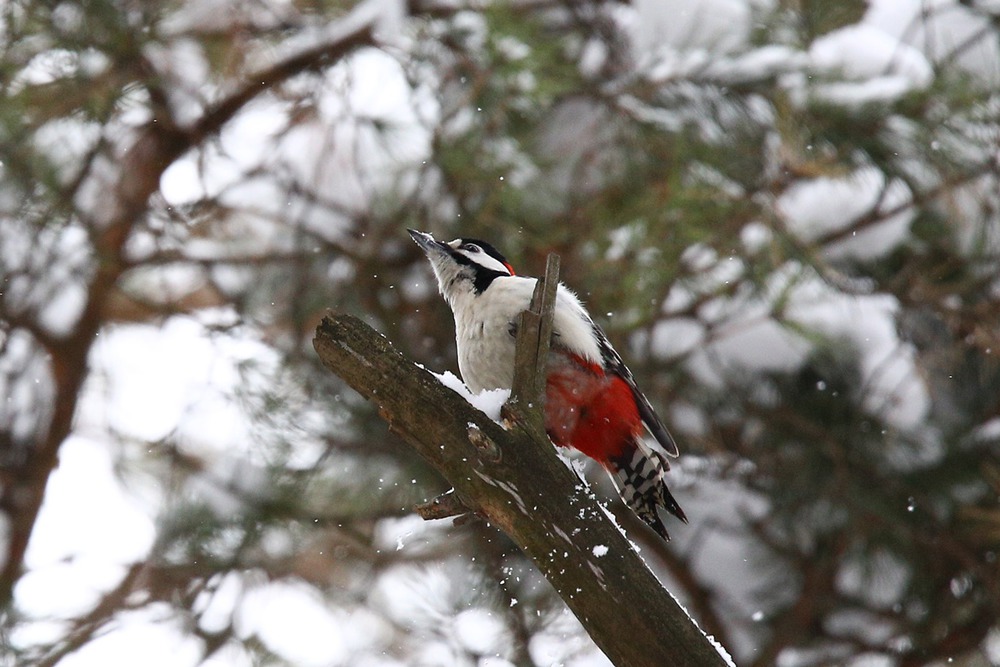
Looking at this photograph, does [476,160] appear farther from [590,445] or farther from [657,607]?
[657,607]

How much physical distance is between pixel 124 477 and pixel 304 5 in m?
2.05

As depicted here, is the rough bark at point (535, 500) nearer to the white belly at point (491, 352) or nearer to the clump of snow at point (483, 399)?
the clump of snow at point (483, 399)

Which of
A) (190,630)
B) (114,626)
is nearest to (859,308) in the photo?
(190,630)

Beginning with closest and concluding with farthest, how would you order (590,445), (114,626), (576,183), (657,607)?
(657,607) < (590,445) < (114,626) < (576,183)

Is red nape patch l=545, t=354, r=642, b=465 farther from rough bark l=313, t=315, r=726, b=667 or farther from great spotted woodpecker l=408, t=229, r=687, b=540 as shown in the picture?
rough bark l=313, t=315, r=726, b=667

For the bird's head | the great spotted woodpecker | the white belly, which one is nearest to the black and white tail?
the great spotted woodpecker

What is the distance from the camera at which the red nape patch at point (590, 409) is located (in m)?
2.66

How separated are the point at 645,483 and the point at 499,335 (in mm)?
575

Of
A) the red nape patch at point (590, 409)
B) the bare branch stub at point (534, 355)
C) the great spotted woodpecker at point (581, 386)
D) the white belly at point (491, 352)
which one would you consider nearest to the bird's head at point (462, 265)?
the great spotted woodpecker at point (581, 386)

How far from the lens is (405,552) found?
12.9ft

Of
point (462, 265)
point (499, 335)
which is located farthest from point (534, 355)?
point (462, 265)

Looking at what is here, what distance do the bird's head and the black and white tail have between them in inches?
25.2

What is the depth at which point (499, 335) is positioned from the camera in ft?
8.62

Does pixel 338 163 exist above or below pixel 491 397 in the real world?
below
